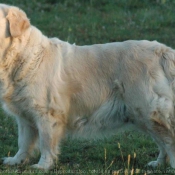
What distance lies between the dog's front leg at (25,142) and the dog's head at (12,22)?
3.65 ft

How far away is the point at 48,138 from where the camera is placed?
6184 millimetres

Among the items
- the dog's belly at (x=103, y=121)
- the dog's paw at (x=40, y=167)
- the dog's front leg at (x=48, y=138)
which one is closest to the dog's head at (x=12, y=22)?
the dog's front leg at (x=48, y=138)

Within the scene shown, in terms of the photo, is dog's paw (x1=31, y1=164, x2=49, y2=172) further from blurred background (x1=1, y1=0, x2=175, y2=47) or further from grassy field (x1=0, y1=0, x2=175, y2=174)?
blurred background (x1=1, y1=0, x2=175, y2=47)

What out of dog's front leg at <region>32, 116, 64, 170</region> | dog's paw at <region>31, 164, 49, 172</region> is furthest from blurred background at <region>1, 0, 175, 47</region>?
dog's paw at <region>31, 164, 49, 172</region>

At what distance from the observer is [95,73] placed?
632 centimetres

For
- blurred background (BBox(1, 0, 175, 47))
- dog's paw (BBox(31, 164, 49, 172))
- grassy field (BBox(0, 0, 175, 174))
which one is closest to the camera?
dog's paw (BBox(31, 164, 49, 172))

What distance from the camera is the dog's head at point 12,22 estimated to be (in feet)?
19.9

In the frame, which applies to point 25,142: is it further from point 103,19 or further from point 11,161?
point 103,19

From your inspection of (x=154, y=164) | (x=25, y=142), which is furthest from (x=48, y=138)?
(x=154, y=164)

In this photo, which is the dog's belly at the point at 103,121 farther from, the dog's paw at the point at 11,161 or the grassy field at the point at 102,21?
the grassy field at the point at 102,21

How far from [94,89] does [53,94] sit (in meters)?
0.53

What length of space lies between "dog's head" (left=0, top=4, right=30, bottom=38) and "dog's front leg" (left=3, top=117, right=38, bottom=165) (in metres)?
1.11

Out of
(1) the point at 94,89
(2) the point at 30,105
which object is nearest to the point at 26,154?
(2) the point at 30,105

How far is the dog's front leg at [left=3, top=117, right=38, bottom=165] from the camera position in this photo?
657cm
